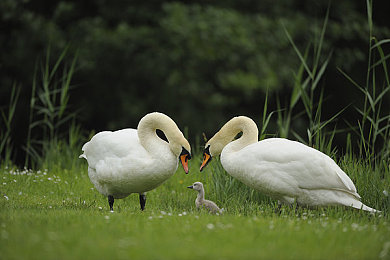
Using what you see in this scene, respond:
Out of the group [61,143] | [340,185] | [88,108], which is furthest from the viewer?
[88,108]

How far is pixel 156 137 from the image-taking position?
6.04 m

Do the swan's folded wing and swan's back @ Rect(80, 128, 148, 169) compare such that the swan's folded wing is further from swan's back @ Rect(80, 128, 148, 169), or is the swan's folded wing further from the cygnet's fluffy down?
swan's back @ Rect(80, 128, 148, 169)

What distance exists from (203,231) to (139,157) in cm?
164

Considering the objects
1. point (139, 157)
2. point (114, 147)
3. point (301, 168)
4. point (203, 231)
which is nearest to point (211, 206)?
point (139, 157)

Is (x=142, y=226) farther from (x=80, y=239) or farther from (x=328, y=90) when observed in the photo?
(x=328, y=90)

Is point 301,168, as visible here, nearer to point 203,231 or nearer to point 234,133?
point 234,133

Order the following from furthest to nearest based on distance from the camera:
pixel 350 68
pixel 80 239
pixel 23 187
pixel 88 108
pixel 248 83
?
pixel 350 68
pixel 88 108
pixel 248 83
pixel 23 187
pixel 80 239

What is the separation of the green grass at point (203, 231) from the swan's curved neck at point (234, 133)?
0.51 metres

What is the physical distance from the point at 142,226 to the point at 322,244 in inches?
56.8

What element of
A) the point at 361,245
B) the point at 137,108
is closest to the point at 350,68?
the point at 137,108

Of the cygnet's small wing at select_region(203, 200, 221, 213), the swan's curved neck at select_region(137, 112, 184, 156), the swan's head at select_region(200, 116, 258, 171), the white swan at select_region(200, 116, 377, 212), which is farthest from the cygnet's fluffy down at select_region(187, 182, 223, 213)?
the swan's curved neck at select_region(137, 112, 184, 156)

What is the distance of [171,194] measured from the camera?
753cm

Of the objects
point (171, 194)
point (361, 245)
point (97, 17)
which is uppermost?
point (97, 17)

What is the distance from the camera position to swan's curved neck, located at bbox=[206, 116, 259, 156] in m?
6.31
